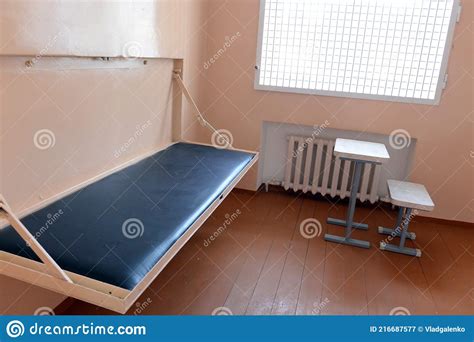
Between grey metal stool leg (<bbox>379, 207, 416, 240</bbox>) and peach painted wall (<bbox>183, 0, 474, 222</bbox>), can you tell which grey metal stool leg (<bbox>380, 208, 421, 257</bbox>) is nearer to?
grey metal stool leg (<bbox>379, 207, 416, 240</bbox>)

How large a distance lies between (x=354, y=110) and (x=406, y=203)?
1.04 m

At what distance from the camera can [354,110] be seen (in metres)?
3.45

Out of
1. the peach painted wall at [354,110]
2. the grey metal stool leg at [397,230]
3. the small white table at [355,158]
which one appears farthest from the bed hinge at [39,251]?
the grey metal stool leg at [397,230]

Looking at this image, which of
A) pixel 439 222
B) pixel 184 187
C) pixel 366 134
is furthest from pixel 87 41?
pixel 439 222

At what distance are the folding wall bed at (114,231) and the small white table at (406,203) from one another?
50.4 inches

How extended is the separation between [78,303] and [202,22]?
8.29 feet

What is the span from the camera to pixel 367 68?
11.1 ft

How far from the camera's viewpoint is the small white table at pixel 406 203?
2767 mm

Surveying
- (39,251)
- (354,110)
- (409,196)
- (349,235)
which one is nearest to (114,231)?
(39,251)

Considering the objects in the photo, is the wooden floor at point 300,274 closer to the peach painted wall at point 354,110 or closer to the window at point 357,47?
the peach painted wall at point 354,110

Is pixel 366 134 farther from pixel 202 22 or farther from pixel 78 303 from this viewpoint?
pixel 78 303

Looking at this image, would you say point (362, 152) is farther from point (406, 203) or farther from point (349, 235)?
point (349, 235)

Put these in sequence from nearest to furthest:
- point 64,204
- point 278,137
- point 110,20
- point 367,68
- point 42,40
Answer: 1. point 42,40
2. point 64,204
3. point 110,20
4. point 367,68
5. point 278,137

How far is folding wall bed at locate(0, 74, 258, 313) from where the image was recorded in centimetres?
131
